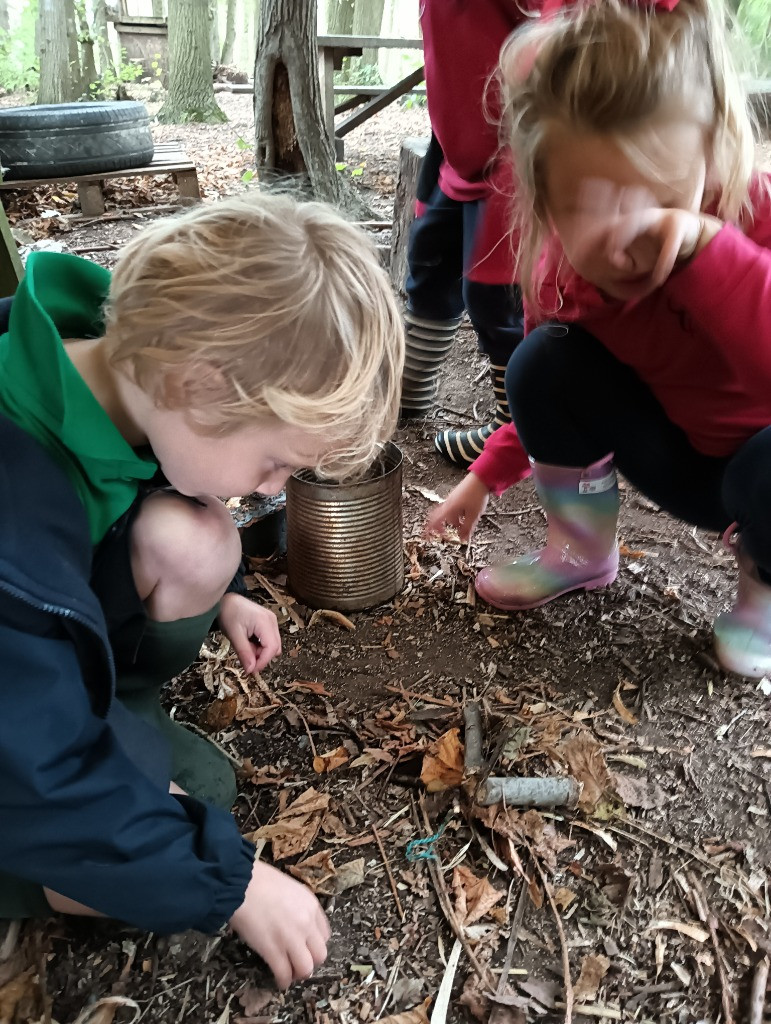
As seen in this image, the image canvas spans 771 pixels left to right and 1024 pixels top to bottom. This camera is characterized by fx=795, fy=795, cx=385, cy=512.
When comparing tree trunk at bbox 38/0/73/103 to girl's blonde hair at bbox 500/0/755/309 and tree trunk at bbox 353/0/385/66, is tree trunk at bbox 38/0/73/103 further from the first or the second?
girl's blonde hair at bbox 500/0/755/309

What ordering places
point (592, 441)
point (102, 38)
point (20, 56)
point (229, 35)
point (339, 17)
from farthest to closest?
point (229, 35)
point (20, 56)
point (339, 17)
point (102, 38)
point (592, 441)

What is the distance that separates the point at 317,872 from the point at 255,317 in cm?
88

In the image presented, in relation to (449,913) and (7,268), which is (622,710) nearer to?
(449,913)

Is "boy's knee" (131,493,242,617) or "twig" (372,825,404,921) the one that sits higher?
"boy's knee" (131,493,242,617)

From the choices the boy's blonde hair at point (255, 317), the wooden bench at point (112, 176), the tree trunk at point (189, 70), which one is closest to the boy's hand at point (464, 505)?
the boy's blonde hair at point (255, 317)

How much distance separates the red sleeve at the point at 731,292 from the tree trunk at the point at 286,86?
200 cm

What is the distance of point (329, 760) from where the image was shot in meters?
1.45

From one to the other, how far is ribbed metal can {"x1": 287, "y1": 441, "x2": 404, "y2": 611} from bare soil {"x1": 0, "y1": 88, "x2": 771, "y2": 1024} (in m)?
0.06

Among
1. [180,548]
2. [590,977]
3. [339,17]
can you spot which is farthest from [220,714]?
[339,17]

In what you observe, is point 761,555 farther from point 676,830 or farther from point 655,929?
point 655,929

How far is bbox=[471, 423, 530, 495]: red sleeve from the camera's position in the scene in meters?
1.78

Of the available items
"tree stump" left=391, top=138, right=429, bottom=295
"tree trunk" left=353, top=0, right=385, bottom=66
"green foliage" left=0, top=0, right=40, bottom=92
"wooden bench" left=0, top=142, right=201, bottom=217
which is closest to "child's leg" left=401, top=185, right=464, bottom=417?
"tree stump" left=391, top=138, right=429, bottom=295

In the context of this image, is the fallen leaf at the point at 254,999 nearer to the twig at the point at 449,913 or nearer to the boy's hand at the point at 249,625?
the twig at the point at 449,913

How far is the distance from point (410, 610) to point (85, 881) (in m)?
1.06
